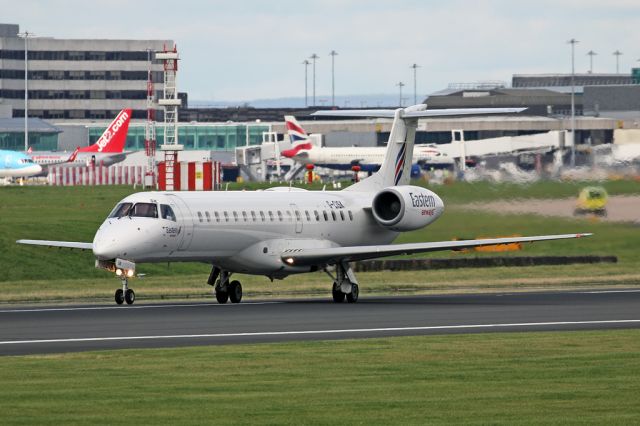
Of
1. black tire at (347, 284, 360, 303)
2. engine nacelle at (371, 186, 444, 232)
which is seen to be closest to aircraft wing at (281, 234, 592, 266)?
black tire at (347, 284, 360, 303)

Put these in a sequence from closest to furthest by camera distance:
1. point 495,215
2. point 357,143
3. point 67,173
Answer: point 495,215
point 67,173
point 357,143

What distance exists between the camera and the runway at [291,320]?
30.2 metres

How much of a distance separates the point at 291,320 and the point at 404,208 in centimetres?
1077

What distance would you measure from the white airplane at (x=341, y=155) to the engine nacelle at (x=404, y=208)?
116255mm

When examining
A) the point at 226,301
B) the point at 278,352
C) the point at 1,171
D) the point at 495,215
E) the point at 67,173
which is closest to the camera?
the point at 278,352

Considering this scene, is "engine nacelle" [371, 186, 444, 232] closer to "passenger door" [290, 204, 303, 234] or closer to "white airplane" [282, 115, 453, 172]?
"passenger door" [290, 204, 303, 234]

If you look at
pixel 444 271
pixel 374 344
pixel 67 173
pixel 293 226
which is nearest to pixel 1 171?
pixel 67 173

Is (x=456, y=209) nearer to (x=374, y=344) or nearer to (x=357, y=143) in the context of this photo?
(x=374, y=344)

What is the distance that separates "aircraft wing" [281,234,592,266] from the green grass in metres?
13.0

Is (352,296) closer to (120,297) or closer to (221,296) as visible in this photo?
(221,296)

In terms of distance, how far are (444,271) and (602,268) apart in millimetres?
5891

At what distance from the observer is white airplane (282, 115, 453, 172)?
165500 mm

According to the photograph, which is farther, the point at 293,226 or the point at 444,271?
the point at 444,271

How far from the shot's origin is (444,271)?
55344 mm
